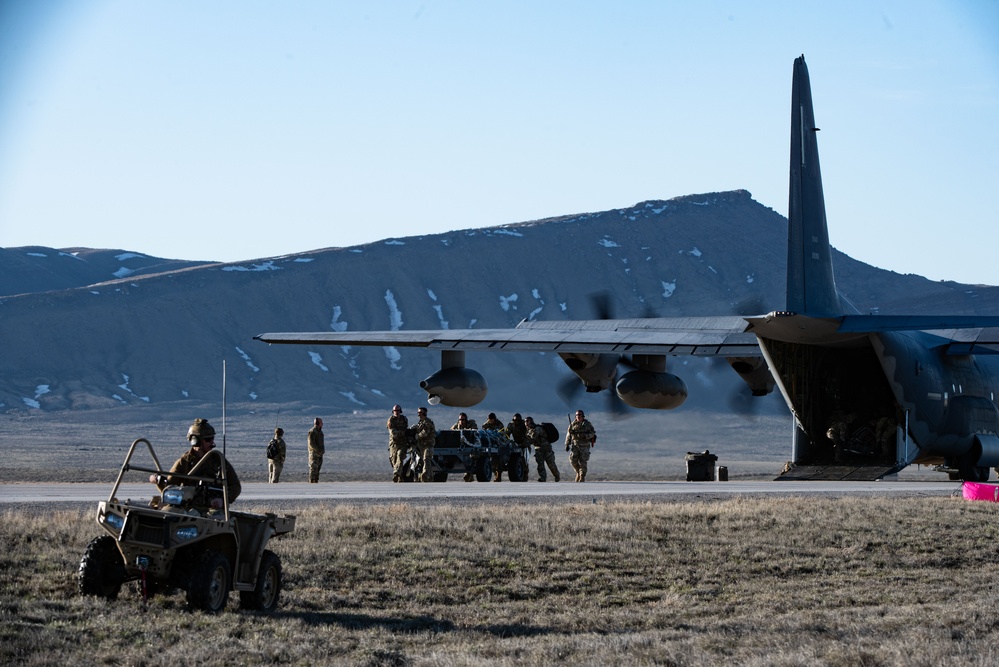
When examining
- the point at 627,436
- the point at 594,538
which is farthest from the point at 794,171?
the point at 627,436

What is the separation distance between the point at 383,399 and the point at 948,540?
13824 centimetres

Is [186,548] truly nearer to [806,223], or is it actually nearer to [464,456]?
[806,223]

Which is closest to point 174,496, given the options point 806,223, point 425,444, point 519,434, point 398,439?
point 806,223

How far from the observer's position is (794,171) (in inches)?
1240

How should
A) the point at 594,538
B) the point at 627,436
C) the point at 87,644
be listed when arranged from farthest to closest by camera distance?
the point at 627,436
the point at 594,538
the point at 87,644

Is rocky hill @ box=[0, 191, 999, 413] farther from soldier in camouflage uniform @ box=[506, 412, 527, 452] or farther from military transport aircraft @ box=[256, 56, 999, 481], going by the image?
military transport aircraft @ box=[256, 56, 999, 481]

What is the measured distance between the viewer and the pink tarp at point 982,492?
26.8 meters

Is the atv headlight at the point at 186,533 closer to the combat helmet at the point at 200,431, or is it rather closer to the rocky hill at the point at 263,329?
the combat helmet at the point at 200,431

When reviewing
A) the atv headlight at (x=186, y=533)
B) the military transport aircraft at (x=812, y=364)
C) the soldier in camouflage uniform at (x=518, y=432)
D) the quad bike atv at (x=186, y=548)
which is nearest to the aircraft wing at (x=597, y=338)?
the military transport aircraft at (x=812, y=364)

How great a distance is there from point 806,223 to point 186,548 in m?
21.5

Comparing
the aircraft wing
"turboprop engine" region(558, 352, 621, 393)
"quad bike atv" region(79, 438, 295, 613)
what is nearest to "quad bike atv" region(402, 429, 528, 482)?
the aircraft wing

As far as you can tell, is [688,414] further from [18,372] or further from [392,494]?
[18,372]

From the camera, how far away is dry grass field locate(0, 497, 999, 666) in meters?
11.9

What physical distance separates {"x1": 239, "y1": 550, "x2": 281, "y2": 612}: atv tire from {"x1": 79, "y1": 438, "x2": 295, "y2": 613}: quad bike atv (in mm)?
11
